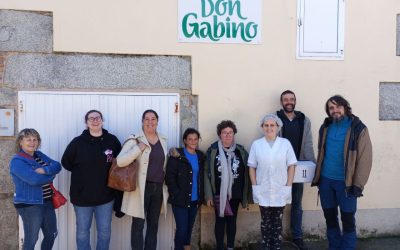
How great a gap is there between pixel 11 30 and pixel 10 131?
1.19 metres

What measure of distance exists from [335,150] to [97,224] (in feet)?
9.10

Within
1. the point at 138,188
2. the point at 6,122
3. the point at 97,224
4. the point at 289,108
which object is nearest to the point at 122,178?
the point at 138,188

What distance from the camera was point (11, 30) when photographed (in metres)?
5.11

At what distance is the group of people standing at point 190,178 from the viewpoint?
14.9 feet

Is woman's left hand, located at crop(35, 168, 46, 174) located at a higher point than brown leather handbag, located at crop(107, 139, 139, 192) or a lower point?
higher

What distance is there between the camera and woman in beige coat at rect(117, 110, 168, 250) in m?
4.86

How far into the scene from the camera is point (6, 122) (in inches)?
200

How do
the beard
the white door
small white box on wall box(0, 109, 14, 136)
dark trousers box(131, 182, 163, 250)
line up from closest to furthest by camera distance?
dark trousers box(131, 182, 163, 250) → small white box on wall box(0, 109, 14, 136) → the white door → the beard

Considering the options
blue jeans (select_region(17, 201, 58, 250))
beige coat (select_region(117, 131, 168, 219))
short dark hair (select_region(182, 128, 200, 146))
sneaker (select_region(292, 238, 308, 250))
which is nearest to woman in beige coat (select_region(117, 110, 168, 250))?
beige coat (select_region(117, 131, 168, 219))

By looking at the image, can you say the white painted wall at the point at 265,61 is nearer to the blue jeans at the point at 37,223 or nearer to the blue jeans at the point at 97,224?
the blue jeans at the point at 97,224

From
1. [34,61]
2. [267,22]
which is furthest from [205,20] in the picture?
[34,61]

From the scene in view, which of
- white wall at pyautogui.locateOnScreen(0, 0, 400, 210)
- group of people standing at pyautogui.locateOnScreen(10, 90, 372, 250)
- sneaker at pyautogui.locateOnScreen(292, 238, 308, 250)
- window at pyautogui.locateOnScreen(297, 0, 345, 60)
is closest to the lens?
group of people standing at pyautogui.locateOnScreen(10, 90, 372, 250)

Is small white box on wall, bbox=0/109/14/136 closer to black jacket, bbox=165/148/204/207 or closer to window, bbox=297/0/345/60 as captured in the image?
black jacket, bbox=165/148/204/207

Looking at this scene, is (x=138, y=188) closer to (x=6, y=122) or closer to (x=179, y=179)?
(x=179, y=179)
